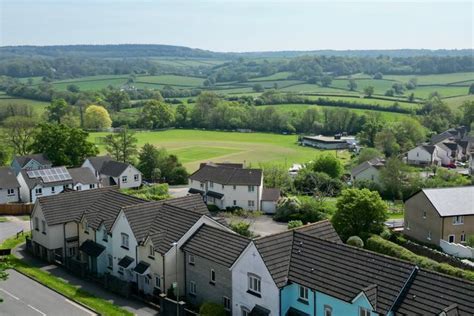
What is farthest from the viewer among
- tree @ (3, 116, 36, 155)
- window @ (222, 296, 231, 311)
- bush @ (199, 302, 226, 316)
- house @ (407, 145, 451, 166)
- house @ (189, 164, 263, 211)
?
house @ (407, 145, 451, 166)

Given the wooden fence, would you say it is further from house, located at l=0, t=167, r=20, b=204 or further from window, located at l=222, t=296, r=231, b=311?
window, located at l=222, t=296, r=231, b=311

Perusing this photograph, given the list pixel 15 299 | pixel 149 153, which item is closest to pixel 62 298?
pixel 15 299

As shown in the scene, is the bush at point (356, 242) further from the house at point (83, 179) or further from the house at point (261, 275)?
the house at point (83, 179)

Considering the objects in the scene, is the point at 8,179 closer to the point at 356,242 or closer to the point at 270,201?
the point at 270,201

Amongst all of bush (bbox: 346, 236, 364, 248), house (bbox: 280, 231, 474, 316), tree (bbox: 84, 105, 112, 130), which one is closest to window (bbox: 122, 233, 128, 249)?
house (bbox: 280, 231, 474, 316)

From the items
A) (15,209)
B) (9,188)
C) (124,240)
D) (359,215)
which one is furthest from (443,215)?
(9,188)

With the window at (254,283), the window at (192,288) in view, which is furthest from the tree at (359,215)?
the window at (254,283)

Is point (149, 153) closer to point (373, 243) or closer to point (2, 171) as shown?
point (2, 171)
